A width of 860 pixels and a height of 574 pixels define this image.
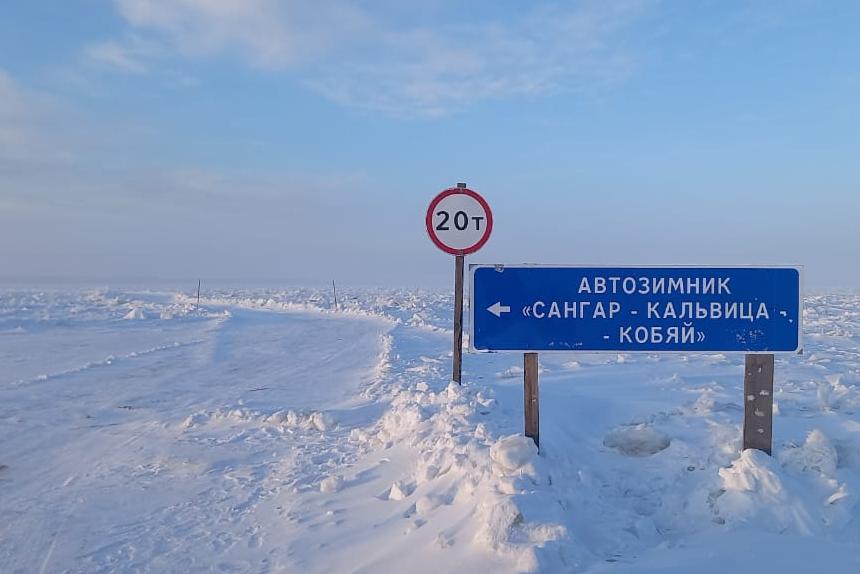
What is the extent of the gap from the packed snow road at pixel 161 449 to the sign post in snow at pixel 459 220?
7.68 feet

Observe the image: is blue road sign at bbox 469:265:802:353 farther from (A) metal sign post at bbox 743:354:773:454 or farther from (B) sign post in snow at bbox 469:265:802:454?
(A) metal sign post at bbox 743:354:773:454

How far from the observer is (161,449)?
6.87m

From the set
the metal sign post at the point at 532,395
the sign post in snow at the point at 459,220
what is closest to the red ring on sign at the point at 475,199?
the sign post in snow at the point at 459,220

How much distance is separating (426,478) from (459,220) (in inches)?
108

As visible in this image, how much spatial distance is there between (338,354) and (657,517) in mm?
11632

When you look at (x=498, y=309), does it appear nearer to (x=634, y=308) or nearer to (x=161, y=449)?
(x=634, y=308)

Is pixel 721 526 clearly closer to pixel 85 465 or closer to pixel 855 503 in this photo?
pixel 855 503

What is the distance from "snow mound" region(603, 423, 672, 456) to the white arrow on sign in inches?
79.4

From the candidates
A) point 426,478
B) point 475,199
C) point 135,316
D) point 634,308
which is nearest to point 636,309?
point 634,308

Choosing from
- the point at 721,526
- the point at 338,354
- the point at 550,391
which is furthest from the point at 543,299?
the point at 338,354

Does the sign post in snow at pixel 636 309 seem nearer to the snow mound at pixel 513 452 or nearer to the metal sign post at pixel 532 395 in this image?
the metal sign post at pixel 532 395

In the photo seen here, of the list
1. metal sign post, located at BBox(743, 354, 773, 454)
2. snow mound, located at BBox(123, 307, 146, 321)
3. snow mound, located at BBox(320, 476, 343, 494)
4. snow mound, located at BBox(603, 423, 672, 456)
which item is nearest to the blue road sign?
metal sign post, located at BBox(743, 354, 773, 454)

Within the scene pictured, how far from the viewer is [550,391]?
28.4 ft

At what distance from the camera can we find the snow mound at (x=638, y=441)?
583 cm
